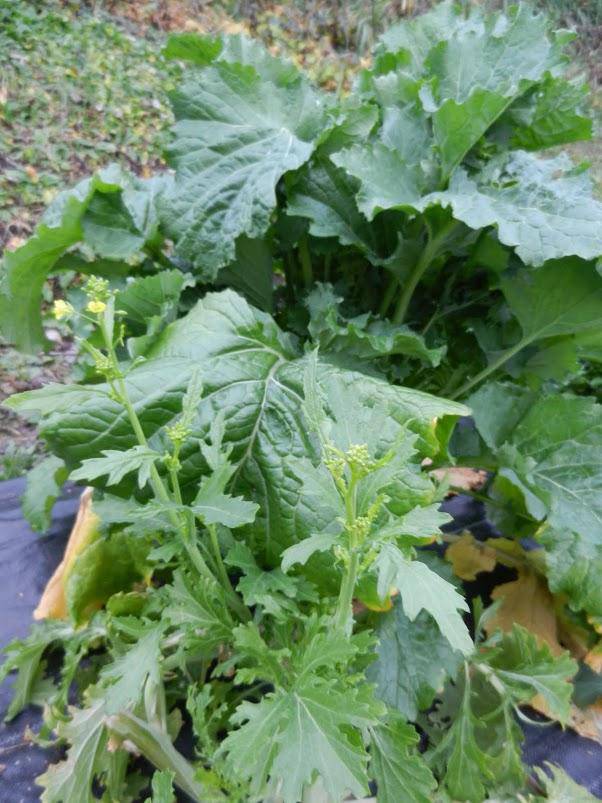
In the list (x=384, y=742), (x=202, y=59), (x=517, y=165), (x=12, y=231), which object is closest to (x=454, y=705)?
(x=384, y=742)

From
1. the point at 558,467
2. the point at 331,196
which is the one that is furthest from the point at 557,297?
the point at 331,196

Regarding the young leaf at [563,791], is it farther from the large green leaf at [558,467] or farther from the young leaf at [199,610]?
the young leaf at [199,610]

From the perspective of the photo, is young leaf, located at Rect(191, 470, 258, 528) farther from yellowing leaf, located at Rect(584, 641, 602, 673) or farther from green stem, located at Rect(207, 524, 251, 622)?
yellowing leaf, located at Rect(584, 641, 602, 673)

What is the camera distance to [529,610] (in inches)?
50.3

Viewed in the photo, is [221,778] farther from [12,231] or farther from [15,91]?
[15,91]

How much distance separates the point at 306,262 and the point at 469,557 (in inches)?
25.5

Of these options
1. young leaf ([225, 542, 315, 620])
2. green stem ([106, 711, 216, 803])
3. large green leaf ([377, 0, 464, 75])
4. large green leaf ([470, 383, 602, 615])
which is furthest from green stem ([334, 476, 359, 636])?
large green leaf ([377, 0, 464, 75])

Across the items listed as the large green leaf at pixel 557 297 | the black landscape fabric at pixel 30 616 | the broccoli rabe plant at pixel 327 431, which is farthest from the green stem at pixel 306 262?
the black landscape fabric at pixel 30 616

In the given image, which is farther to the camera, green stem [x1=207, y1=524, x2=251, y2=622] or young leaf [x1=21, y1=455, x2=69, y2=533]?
young leaf [x1=21, y1=455, x2=69, y2=533]

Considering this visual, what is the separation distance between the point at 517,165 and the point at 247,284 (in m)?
0.54

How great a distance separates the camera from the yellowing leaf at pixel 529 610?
1255 millimetres

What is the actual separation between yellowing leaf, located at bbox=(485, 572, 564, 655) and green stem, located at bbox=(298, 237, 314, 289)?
0.69 meters

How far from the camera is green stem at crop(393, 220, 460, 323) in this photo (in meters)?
1.21

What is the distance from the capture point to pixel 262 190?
116 cm
